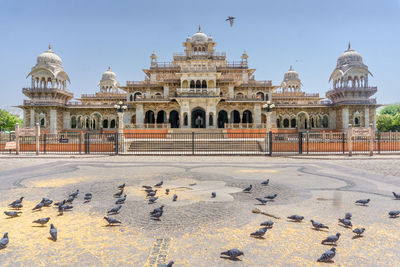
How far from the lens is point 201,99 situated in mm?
33438

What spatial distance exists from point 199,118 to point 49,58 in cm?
2697

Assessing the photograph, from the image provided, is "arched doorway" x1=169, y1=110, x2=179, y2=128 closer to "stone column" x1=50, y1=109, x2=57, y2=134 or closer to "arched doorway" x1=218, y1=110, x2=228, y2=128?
"arched doorway" x1=218, y1=110, x2=228, y2=128

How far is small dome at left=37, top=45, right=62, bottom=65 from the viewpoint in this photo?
127 feet

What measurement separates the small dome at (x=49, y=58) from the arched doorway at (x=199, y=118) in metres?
25.1

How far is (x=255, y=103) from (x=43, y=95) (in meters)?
33.6

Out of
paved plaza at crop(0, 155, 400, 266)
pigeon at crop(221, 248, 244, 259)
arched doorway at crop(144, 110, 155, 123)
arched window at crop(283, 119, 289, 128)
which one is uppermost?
arched doorway at crop(144, 110, 155, 123)

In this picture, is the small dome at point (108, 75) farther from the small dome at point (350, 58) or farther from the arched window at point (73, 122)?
the small dome at point (350, 58)

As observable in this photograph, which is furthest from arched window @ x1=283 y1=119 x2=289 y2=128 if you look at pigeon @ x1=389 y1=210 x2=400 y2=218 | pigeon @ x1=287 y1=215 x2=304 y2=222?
pigeon @ x1=287 y1=215 x2=304 y2=222

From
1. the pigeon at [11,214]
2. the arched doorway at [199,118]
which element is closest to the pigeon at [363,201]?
the pigeon at [11,214]

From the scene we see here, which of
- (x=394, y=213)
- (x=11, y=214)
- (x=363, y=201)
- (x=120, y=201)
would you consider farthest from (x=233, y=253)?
(x=11, y=214)

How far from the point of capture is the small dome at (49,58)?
3884cm

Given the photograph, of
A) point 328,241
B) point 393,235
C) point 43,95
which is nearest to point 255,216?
point 328,241

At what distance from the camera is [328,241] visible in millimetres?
3174

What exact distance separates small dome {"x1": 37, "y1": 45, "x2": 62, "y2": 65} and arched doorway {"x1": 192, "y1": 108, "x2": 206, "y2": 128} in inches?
987
